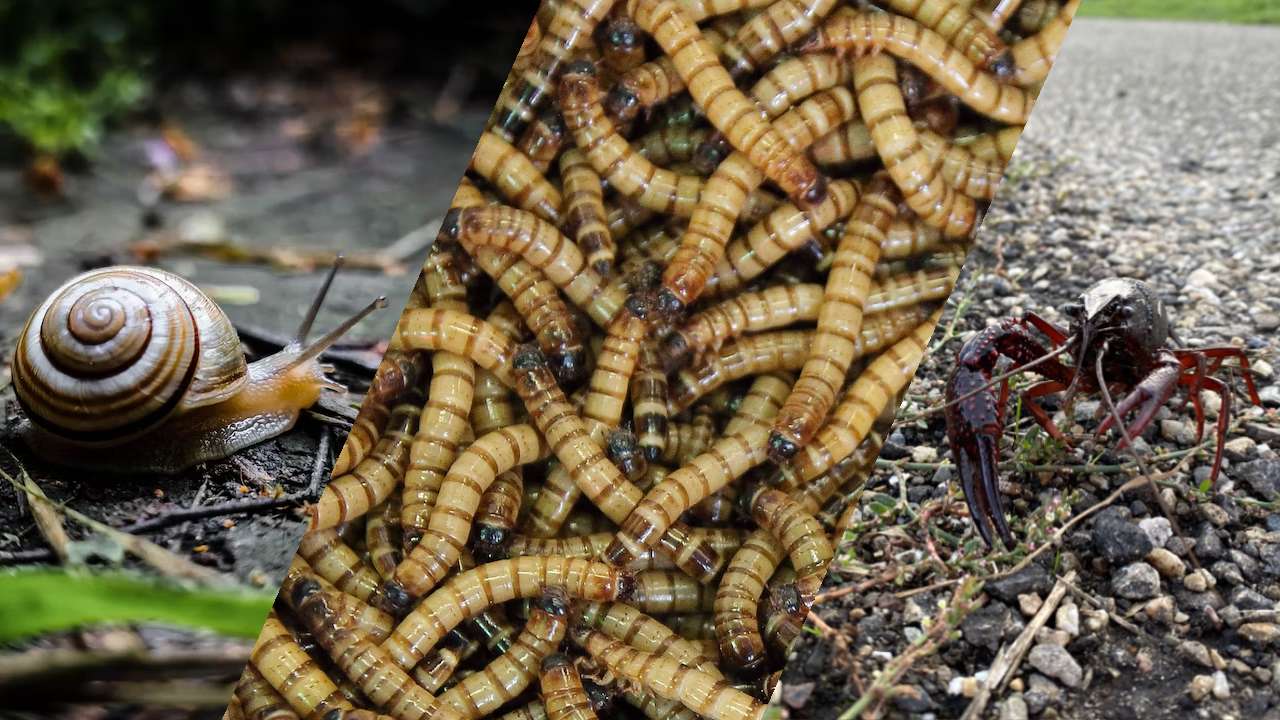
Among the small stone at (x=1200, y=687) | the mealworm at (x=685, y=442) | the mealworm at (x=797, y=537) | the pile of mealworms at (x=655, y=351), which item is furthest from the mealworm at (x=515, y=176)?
the small stone at (x=1200, y=687)

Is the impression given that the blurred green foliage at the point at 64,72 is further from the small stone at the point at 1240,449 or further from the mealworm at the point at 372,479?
the small stone at the point at 1240,449

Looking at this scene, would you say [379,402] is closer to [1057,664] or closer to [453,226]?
[453,226]

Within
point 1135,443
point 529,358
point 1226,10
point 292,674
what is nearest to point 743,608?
point 529,358

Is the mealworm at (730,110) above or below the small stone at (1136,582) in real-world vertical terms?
above

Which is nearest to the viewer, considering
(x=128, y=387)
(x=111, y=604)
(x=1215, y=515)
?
(x=111, y=604)

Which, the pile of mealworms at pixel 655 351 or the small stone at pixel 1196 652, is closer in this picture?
the pile of mealworms at pixel 655 351

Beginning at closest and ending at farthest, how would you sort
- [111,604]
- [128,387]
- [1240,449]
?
[111,604] < [128,387] < [1240,449]

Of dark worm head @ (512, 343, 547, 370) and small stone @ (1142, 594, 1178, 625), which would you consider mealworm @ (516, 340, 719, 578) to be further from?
small stone @ (1142, 594, 1178, 625)
